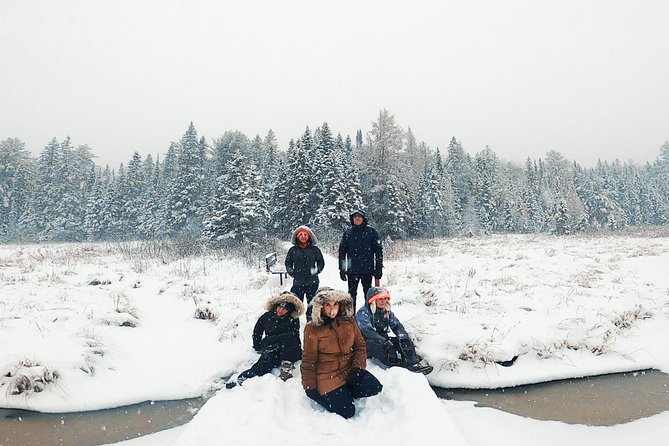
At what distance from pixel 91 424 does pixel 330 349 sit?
9.79 feet

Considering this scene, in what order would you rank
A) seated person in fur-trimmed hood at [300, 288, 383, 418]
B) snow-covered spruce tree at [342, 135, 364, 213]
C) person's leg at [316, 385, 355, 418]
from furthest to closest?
snow-covered spruce tree at [342, 135, 364, 213] → seated person in fur-trimmed hood at [300, 288, 383, 418] → person's leg at [316, 385, 355, 418]

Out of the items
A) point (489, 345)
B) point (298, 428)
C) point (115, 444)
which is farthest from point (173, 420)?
point (489, 345)

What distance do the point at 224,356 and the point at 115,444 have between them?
2.08m

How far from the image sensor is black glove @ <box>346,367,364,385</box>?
13.7 feet

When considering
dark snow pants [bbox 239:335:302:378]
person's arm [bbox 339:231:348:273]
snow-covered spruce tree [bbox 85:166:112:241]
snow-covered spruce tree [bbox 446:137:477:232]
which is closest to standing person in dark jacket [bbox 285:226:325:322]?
person's arm [bbox 339:231:348:273]

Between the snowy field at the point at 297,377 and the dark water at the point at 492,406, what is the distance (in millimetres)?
160

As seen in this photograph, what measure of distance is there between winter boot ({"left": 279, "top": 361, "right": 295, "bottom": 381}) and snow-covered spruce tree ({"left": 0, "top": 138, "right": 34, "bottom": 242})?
50880mm

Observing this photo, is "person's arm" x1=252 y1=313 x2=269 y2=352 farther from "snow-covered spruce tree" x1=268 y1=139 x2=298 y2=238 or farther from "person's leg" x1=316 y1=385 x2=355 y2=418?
"snow-covered spruce tree" x1=268 y1=139 x2=298 y2=238

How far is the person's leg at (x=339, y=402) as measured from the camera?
3916 millimetres

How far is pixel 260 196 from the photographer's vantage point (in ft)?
82.6

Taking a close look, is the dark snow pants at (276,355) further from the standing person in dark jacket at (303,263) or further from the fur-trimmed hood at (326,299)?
the standing person in dark jacket at (303,263)

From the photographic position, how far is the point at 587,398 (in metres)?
4.53

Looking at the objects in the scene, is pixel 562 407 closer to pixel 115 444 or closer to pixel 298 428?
pixel 298 428

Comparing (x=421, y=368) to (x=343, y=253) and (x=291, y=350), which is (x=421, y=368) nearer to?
(x=291, y=350)
